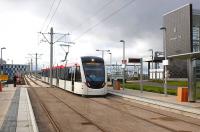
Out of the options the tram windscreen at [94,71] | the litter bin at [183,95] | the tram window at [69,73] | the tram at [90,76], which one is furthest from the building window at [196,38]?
the litter bin at [183,95]

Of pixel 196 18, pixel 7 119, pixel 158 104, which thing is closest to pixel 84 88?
pixel 158 104

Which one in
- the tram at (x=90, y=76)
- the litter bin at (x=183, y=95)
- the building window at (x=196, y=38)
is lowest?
the litter bin at (x=183, y=95)

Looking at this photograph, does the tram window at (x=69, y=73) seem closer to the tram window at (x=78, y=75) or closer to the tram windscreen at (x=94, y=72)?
the tram window at (x=78, y=75)

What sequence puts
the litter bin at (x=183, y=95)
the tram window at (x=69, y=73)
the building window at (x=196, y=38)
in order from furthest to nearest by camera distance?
the building window at (x=196, y=38)
the tram window at (x=69, y=73)
the litter bin at (x=183, y=95)

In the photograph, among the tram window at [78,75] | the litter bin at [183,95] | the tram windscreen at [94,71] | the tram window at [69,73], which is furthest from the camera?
the tram window at [69,73]

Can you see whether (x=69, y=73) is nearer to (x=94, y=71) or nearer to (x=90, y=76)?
(x=94, y=71)

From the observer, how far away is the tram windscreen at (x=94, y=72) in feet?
99.8

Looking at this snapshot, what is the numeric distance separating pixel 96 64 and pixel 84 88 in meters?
2.19

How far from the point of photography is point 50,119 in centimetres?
1684

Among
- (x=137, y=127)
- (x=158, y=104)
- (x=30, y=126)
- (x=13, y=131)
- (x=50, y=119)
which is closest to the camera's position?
(x=13, y=131)

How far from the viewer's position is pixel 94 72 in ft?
101

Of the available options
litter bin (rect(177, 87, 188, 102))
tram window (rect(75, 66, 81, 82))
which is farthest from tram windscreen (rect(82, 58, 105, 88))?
litter bin (rect(177, 87, 188, 102))

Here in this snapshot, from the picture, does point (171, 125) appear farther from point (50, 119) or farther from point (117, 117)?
point (50, 119)

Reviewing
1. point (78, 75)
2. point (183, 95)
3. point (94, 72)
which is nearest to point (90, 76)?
point (94, 72)
